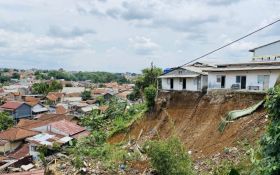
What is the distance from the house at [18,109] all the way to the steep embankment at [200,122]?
26.9 m

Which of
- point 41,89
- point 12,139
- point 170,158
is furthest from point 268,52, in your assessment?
point 41,89

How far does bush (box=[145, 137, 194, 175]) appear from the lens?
12180 millimetres

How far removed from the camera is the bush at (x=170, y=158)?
40.0ft

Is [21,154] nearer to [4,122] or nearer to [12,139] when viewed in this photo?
[12,139]

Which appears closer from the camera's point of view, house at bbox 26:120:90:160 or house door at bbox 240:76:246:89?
house door at bbox 240:76:246:89

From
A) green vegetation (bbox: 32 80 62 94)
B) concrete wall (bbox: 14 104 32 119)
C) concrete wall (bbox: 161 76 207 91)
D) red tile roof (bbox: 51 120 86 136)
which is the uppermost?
concrete wall (bbox: 161 76 207 91)

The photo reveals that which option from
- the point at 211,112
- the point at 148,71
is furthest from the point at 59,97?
the point at 211,112

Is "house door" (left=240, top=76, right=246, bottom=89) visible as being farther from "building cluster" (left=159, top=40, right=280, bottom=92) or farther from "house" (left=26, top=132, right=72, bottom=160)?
A: "house" (left=26, top=132, right=72, bottom=160)

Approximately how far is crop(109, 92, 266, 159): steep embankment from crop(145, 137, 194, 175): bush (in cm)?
312

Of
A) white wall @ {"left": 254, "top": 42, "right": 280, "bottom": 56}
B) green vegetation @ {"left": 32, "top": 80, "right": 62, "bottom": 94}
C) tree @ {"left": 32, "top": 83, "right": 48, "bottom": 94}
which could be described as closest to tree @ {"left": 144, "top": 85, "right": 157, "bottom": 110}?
white wall @ {"left": 254, "top": 42, "right": 280, "bottom": 56}

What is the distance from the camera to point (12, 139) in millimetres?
28531

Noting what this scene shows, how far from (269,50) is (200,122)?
8.17 m

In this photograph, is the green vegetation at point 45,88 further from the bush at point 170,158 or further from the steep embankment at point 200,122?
the bush at point 170,158

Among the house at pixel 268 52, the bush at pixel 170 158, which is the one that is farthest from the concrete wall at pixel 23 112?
the bush at pixel 170 158
